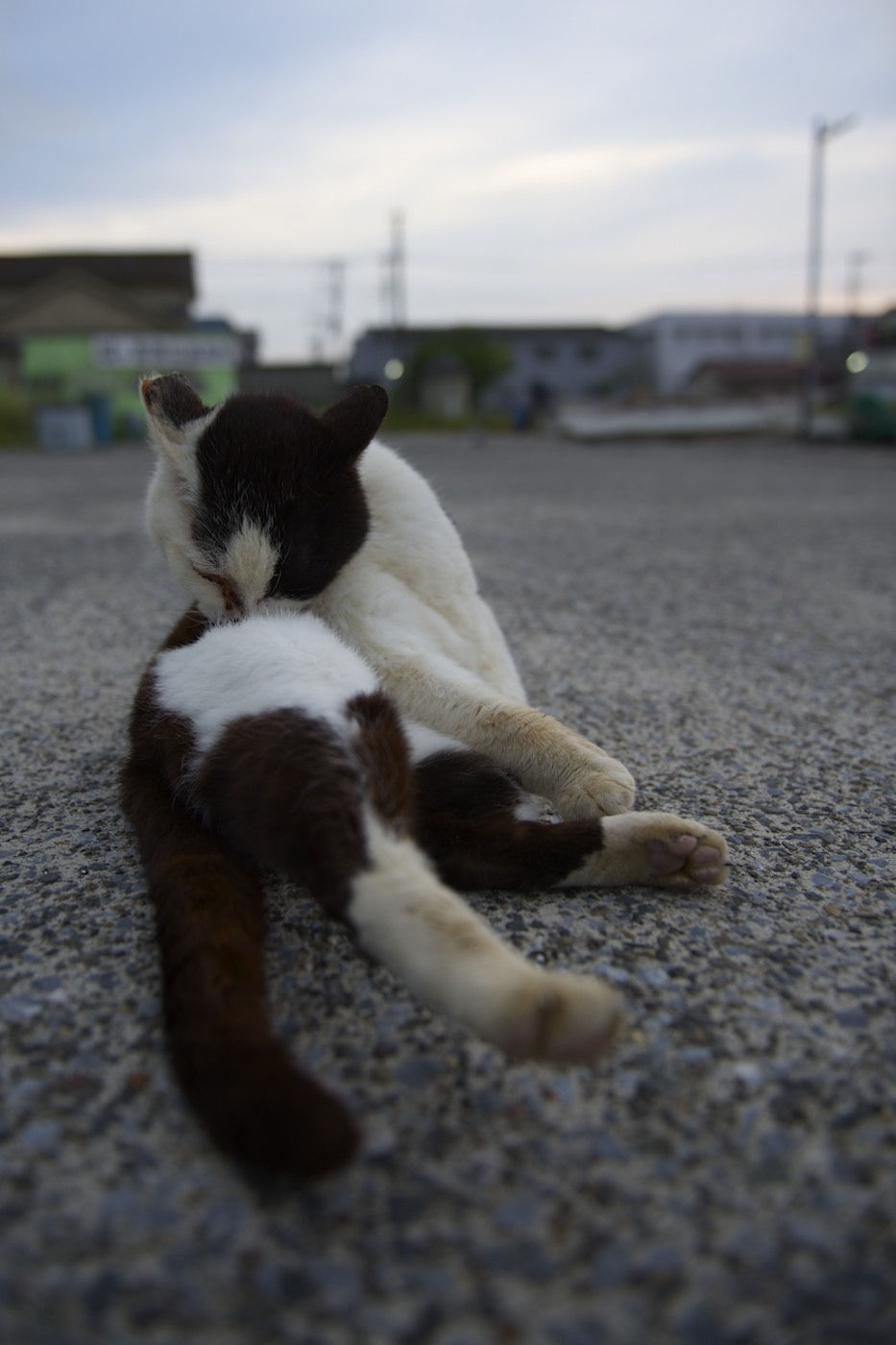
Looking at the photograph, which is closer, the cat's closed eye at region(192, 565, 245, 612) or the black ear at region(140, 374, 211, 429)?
the cat's closed eye at region(192, 565, 245, 612)

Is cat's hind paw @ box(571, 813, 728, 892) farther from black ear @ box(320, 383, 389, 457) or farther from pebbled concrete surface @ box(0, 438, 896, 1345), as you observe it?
black ear @ box(320, 383, 389, 457)

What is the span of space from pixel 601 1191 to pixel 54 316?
39.9 metres

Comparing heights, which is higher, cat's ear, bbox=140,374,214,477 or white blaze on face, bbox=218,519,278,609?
cat's ear, bbox=140,374,214,477

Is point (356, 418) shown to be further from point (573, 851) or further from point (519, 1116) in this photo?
point (519, 1116)

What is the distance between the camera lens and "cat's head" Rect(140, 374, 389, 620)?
74.4 inches

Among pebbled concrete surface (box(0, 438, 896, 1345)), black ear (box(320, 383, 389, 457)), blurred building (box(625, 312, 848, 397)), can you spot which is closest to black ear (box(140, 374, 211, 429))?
black ear (box(320, 383, 389, 457))

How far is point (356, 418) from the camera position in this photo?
2006mm

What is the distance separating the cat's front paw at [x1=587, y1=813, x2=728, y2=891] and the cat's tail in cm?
59

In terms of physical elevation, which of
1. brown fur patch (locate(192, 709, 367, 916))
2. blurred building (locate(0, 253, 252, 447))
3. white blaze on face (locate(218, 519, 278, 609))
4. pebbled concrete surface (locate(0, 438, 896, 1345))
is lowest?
pebbled concrete surface (locate(0, 438, 896, 1345))

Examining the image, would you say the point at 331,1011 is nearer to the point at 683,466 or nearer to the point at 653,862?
the point at 653,862

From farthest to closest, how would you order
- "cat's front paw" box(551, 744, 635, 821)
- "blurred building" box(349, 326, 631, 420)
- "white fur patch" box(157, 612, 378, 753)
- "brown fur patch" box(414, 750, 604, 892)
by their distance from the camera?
"blurred building" box(349, 326, 631, 420), "cat's front paw" box(551, 744, 635, 821), "brown fur patch" box(414, 750, 604, 892), "white fur patch" box(157, 612, 378, 753)

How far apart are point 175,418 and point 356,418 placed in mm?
417

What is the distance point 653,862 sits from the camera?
1.59m

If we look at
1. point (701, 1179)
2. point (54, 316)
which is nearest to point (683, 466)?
point (701, 1179)
